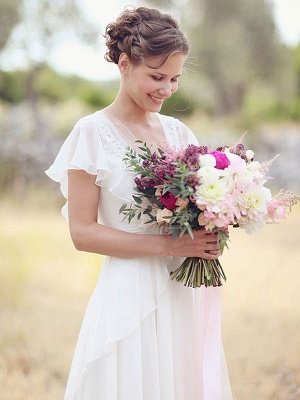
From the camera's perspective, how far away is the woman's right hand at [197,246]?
2.26m

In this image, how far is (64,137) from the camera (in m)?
13.7

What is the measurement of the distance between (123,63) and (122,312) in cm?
80

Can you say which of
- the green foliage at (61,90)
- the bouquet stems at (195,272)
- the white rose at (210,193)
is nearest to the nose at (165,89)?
the white rose at (210,193)

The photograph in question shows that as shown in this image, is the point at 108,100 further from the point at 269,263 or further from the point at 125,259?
the point at 125,259

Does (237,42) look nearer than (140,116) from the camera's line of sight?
No

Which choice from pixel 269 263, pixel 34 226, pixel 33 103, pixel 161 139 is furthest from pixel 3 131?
pixel 161 139

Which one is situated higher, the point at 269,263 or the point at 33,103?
the point at 33,103

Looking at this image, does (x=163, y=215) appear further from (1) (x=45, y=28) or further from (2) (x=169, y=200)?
(1) (x=45, y=28)

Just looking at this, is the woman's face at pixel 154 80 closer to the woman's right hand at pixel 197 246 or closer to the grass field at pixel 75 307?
the woman's right hand at pixel 197 246

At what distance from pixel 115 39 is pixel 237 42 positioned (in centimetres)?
1577

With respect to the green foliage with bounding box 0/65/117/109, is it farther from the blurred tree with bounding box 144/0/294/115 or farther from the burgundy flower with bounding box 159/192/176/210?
the burgundy flower with bounding box 159/192/176/210

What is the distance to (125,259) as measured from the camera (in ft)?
7.79

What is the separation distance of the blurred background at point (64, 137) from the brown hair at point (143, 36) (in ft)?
0.45

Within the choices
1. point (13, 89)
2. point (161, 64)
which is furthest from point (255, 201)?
point (13, 89)
